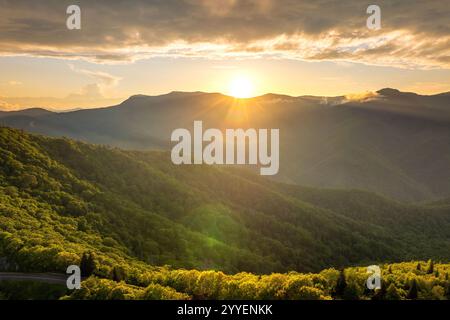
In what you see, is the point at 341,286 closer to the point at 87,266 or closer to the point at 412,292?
the point at 412,292

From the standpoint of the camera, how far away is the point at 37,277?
86125 millimetres

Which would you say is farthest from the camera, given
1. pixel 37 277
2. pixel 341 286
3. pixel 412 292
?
pixel 37 277

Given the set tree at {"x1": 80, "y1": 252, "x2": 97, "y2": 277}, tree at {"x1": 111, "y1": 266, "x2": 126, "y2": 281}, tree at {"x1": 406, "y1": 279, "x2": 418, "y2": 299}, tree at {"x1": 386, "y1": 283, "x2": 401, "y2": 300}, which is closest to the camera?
tree at {"x1": 386, "y1": 283, "x2": 401, "y2": 300}

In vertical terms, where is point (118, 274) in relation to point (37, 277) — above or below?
below

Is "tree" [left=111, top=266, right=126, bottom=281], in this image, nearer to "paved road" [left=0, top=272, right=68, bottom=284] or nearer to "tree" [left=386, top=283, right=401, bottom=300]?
"paved road" [left=0, top=272, right=68, bottom=284]

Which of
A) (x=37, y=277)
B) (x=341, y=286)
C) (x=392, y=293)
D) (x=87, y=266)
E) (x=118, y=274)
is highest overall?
(x=87, y=266)

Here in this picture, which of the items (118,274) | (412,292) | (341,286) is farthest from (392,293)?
(118,274)

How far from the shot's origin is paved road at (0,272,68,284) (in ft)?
277

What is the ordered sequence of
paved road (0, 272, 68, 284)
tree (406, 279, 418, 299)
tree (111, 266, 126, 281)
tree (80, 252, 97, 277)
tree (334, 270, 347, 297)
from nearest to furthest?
tree (406, 279, 418, 299)
tree (334, 270, 347, 297)
paved road (0, 272, 68, 284)
tree (80, 252, 97, 277)
tree (111, 266, 126, 281)

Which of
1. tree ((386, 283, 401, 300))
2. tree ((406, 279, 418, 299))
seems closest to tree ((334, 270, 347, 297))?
tree ((386, 283, 401, 300))

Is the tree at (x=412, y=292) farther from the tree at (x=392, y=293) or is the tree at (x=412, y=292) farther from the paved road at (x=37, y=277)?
the paved road at (x=37, y=277)

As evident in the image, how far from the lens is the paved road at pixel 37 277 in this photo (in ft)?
277
